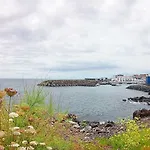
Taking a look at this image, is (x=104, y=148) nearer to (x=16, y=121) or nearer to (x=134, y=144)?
(x=134, y=144)

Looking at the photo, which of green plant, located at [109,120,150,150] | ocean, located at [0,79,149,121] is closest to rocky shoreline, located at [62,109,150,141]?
ocean, located at [0,79,149,121]

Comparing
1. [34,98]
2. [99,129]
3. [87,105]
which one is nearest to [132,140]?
[34,98]

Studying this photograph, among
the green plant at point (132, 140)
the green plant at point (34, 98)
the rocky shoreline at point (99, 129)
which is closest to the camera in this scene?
the green plant at point (132, 140)

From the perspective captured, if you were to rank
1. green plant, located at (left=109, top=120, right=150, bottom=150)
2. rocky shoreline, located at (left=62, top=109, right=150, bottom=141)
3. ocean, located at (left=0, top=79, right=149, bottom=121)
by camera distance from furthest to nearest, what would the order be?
rocky shoreline, located at (left=62, top=109, right=150, bottom=141) < ocean, located at (left=0, top=79, right=149, bottom=121) < green plant, located at (left=109, top=120, right=150, bottom=150)

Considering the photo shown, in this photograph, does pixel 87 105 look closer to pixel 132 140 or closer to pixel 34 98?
pixel 34 98

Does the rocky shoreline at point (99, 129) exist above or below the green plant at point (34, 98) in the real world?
below

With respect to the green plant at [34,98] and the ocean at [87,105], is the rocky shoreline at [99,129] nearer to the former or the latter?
the ocean at [87,105]

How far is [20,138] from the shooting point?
6.11m

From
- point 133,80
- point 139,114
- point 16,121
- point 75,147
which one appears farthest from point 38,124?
point 133,80

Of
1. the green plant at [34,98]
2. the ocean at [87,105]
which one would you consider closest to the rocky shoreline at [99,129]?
the ocean at [87,105]

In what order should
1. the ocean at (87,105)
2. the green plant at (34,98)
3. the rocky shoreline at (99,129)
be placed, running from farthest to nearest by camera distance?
the rocky shoreline at (99,129) → the ocean at (87,105) → the green plant at (34,98)

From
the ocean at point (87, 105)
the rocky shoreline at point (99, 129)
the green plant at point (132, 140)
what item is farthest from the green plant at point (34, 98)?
the green plant at point (132, 140)

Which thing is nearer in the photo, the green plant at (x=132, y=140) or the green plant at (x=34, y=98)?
the green plant at (x=132, y=140)

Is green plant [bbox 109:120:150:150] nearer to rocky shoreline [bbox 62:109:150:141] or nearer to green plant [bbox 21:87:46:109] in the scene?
rocky shoreline [bbox 62:109:150:141]
